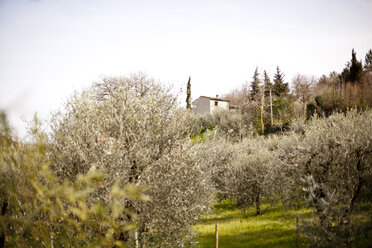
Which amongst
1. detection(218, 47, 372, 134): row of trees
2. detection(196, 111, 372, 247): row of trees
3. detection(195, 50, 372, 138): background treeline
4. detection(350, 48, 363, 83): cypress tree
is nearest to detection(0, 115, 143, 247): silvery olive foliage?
detection(196, 111, 372, 247): row of trees

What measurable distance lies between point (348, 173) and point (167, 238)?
7.94 meters

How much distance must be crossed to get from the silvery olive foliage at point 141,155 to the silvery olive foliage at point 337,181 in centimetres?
433

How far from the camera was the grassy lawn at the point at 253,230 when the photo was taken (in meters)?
13.9

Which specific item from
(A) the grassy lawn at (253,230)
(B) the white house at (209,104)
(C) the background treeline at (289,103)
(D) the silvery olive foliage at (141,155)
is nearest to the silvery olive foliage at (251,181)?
(A) the grassy lawn at (253,230)

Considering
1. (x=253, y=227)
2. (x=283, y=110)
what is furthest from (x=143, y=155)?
(x=283, y=110)

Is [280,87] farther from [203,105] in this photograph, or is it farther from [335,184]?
[335,184]

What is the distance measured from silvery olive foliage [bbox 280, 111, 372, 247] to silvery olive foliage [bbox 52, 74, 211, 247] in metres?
4.33

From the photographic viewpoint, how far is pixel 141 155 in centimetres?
824

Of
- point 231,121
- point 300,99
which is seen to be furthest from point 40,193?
point 300,99

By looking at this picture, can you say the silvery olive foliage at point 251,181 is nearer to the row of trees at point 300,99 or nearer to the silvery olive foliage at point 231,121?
the row of trees at point 300,99

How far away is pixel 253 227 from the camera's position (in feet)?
55.4

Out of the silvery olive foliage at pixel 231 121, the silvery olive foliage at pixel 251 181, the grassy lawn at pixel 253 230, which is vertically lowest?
the grassy lawn at pixel 253 230

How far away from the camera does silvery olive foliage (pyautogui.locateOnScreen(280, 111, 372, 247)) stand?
8461mm

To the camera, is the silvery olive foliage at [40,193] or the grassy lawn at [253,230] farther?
the grassy lawn at [253,230]
